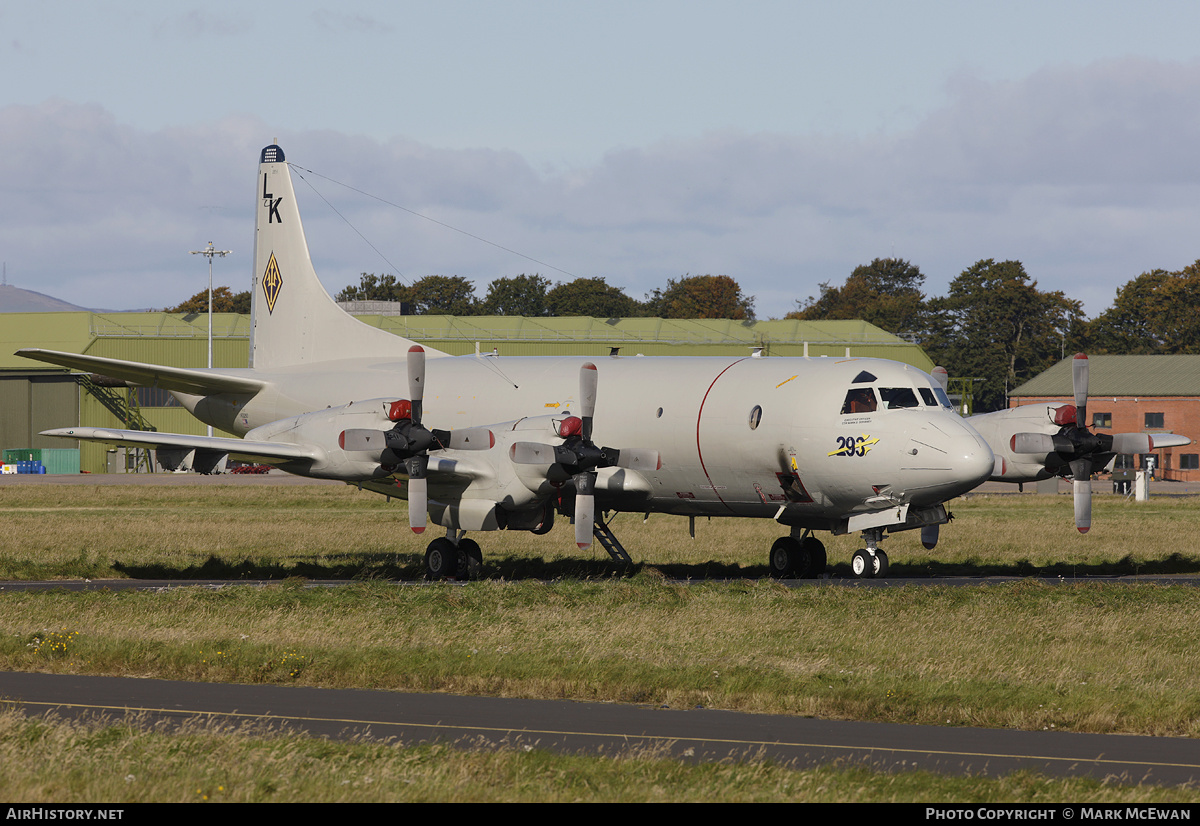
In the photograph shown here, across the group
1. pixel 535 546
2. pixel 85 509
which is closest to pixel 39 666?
pixel 535 546

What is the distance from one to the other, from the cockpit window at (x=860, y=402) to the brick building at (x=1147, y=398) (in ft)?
263

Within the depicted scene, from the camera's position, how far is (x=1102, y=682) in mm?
17000

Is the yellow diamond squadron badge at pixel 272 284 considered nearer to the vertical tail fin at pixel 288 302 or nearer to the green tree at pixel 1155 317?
the vertical tail fin at pixel 288 302

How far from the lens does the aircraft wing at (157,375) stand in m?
29.0

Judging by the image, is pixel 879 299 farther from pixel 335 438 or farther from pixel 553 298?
pixel 335 438

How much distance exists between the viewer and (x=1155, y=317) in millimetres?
138000

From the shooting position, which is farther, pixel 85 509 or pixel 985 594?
pixel 85 509

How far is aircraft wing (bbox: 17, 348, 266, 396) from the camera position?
2895 cm

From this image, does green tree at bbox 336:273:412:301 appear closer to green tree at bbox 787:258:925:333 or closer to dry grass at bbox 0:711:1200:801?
green tree at bbox 787:258:925:333

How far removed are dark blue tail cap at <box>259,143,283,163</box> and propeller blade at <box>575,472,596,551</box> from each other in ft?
53.2

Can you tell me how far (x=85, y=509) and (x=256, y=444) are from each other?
34.9 meters

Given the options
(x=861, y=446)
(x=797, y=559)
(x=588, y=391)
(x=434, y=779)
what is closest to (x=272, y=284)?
(x=588, y=391)
